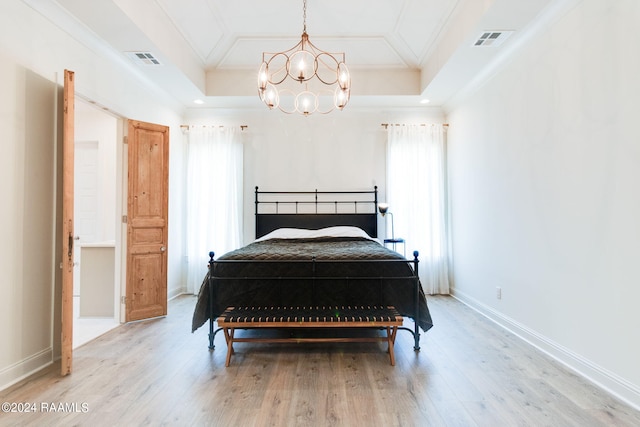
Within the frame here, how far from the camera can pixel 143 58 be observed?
11.6ft

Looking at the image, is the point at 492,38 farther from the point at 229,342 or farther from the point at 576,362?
the point at 229,342

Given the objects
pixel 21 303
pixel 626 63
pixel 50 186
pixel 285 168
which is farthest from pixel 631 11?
pixel 21 303

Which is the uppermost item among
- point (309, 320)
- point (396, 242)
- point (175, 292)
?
point (396, 242)

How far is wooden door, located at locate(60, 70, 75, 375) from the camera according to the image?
249 cm

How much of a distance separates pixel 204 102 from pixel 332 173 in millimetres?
2175

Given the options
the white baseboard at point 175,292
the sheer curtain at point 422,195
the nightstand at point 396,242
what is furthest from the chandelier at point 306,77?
the white baseboard at point 175,292

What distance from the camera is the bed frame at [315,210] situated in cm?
512

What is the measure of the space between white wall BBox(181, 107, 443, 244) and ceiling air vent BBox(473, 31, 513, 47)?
6.41 feet

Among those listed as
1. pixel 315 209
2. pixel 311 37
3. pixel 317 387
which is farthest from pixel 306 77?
pixel 317 387

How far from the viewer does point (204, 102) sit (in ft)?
16.2

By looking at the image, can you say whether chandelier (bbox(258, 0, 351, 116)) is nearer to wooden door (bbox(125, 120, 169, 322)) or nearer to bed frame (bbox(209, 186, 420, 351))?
bed frame (bbox(209, 186, 420, 351))

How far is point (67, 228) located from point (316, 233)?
2870mm

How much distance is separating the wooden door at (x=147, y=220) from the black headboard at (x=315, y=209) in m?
1.44

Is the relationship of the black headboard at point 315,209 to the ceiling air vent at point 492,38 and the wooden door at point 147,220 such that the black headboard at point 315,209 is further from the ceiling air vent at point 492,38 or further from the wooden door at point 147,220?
the ceiling air vent at point 492,38
